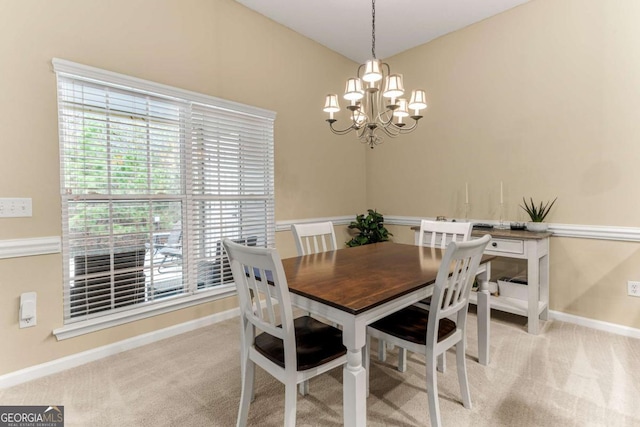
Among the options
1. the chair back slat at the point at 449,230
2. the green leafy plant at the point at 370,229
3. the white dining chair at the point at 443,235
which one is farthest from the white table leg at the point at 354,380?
the green leafy plant at the point at 370,229

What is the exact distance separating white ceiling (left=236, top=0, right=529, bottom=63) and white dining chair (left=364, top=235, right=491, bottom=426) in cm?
256

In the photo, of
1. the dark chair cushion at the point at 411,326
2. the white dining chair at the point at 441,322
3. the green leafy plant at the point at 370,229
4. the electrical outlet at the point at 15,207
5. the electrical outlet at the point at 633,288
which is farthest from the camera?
the green leafy plant at the point at 370,229

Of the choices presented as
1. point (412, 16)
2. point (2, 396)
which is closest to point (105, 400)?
point (2, 396)

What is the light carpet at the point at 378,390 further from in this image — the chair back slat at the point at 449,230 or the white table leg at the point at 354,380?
the chair back slat at the point at 449,230

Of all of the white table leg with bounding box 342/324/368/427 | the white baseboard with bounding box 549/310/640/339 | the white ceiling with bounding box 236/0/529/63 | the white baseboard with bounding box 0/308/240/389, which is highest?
the white ceiling with bounding box 236/0/529/63

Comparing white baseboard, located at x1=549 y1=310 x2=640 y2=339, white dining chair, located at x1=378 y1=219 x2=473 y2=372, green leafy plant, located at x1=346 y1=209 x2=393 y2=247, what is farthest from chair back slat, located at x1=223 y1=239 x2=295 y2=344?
white baseboard, located at x1=549 y1=310 x2=640 y2=339

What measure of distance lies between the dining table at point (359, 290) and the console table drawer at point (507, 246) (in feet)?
2.48

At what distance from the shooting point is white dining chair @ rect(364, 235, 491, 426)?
1.48 m

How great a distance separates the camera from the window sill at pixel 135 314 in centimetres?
216

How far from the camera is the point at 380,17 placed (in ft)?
10.6

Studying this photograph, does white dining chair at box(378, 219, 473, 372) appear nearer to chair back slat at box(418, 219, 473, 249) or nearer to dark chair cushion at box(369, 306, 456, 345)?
chair back slat at box(418, 219, 473, 249)

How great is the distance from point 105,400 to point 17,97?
188cm

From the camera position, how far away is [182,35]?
8.71 feet

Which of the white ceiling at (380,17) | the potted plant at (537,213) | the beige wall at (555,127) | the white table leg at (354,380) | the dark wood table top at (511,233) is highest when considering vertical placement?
the white ceiling at (380,17)
